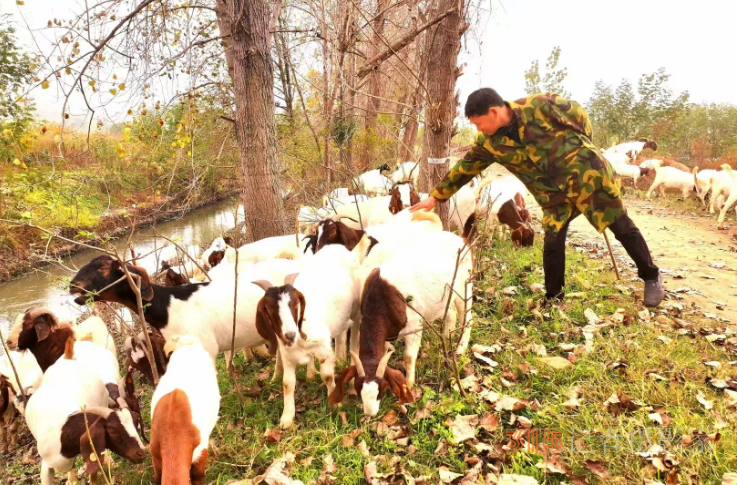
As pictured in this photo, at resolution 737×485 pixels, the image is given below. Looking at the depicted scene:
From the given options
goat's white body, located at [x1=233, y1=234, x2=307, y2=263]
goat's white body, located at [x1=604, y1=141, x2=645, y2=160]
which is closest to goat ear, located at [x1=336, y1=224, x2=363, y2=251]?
goat's white body, located at [x1=233, y1=234, x2=307, y2=263]

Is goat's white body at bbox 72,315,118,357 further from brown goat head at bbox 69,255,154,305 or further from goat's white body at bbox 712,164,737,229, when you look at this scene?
goat's white body at bbox 712,164,737,229

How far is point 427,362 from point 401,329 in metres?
0.60

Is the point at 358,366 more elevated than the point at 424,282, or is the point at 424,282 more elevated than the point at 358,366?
the point at 424,282

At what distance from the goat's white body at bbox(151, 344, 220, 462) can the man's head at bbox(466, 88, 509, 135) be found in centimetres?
339

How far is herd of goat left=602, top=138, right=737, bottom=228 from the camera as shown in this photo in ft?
32.9

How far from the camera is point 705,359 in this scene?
12.5ft

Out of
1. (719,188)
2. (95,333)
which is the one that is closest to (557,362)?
(95,333)

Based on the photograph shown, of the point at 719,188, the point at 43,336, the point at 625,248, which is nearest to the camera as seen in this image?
the point at 43,336

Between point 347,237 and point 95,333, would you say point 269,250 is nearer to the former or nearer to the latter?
point 347,237

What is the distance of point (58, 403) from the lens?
313 centimetres

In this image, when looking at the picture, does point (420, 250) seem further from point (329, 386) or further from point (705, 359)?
point (705, 359)

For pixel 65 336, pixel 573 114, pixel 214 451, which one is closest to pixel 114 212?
pixel 65 336

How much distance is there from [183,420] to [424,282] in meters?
2.33

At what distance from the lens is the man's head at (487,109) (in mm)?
4078
